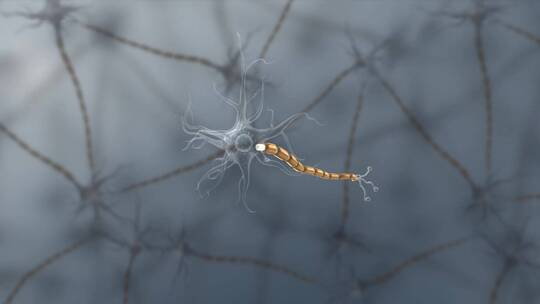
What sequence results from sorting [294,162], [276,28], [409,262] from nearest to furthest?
[294,162] → [276,28] → [409,262]

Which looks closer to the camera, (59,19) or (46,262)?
(59,19)

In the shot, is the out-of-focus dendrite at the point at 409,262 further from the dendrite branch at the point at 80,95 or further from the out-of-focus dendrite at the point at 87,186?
the dendrite branch at the point at 80,95

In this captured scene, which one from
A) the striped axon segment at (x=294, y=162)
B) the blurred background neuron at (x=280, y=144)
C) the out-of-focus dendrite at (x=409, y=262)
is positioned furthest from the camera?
the out-of-focus dendrite at (x=409, y=262)

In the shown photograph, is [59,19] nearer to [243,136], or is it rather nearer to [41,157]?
[41,157]

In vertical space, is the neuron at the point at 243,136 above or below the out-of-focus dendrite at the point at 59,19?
below

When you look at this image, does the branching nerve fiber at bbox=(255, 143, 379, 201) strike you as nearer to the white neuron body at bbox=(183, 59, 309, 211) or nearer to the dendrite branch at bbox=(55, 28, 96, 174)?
the white neuron body at bbox=(183, 59, 309, 211)

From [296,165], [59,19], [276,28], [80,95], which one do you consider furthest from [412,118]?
[59,19]

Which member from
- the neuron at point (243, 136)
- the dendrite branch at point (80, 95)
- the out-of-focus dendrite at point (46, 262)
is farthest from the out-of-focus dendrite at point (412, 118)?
the out-of-focus dendrite at point (46, 262)

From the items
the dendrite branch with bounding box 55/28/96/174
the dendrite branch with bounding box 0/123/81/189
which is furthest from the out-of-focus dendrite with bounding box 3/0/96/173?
the dendrite branch with bounding box 0/123/81/189
